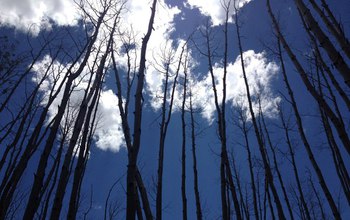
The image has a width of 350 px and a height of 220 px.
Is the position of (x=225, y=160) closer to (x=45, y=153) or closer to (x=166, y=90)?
(x=166, y=90)

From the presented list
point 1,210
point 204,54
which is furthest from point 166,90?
point 1,210

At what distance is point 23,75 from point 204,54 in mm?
5888

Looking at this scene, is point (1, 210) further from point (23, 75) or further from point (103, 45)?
point (23, 75)

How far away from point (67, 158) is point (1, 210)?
5.56 ft

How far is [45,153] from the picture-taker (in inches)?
166

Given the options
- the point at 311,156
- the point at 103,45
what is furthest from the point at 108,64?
the point at 311,156

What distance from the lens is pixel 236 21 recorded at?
28.3 feet

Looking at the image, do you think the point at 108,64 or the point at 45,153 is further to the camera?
the point at 108,64

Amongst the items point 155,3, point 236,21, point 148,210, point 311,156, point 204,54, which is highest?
point 236,21

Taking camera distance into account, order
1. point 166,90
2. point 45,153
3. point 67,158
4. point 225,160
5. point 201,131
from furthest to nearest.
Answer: point 201,131, point 166,90, point 225,160, point 67,158, point 45,153

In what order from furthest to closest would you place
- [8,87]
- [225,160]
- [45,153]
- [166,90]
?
[166,90] → [8,87] → [225,160] → [45,153]

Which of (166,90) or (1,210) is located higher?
(166,90)

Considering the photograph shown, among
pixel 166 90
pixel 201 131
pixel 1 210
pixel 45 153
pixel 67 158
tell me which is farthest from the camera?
pixel 201 131

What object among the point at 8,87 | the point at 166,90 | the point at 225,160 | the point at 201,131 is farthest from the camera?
the point at 201,131
